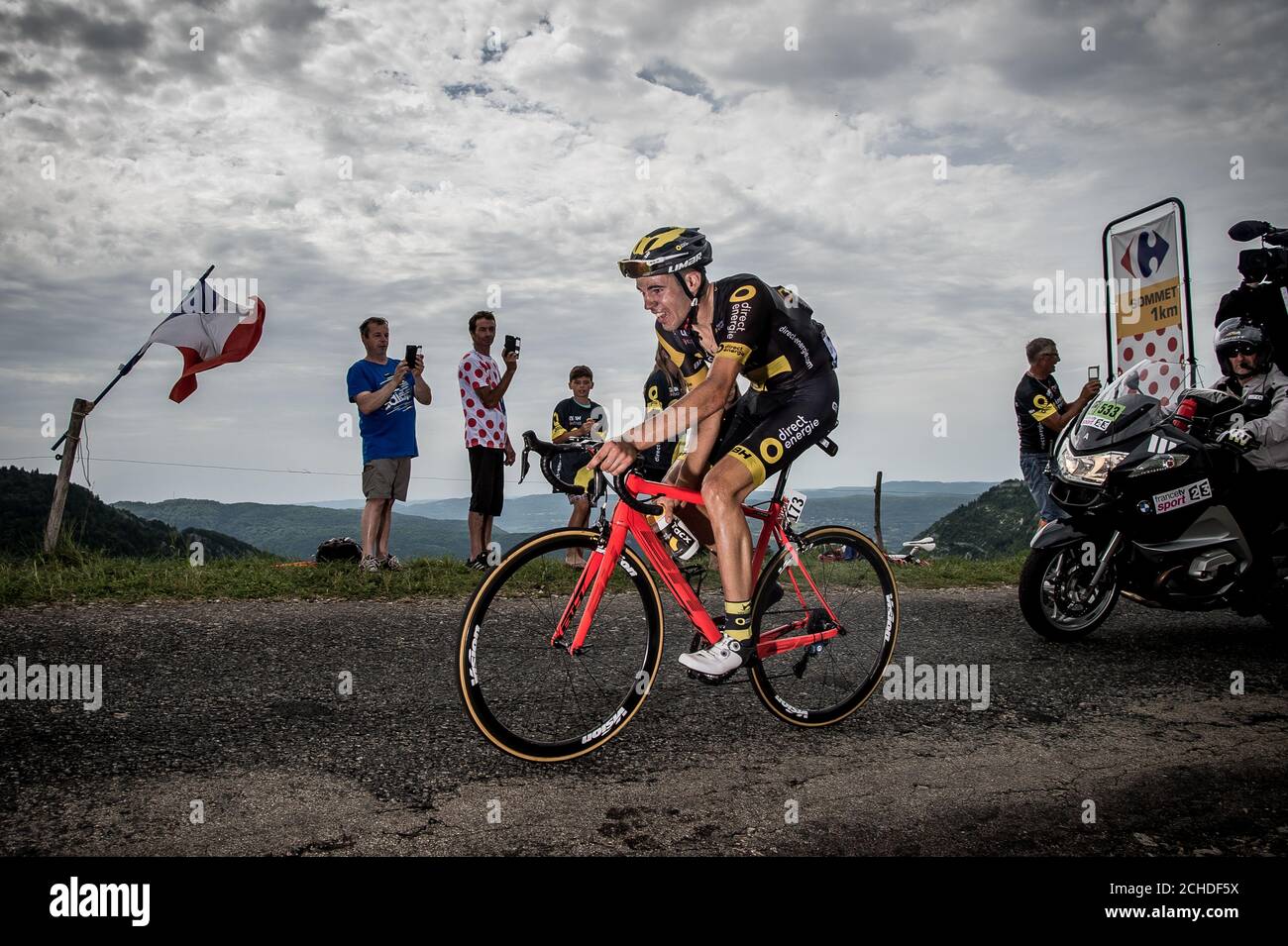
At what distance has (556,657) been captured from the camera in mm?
3744

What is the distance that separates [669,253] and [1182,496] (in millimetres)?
3956

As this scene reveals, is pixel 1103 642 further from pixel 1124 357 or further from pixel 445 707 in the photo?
pixel 1124 357

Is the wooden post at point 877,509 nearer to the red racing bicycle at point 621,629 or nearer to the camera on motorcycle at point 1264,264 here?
the camera on motorcycle at point 1264,264

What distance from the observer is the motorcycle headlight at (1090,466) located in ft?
18.4

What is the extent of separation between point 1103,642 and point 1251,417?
188cm

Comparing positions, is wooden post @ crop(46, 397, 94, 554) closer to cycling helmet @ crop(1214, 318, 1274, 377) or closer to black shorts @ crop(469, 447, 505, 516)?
black shorts @ crop(469, 447, 505, 516)

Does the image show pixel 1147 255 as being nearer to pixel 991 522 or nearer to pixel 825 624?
pixel 825 624

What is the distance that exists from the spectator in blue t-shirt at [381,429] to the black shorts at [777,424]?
180 inches

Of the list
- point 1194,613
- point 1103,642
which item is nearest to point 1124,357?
point 1194,613

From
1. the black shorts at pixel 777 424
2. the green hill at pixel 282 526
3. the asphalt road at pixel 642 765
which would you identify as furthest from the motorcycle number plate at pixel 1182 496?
the green hill at pixel 282 526

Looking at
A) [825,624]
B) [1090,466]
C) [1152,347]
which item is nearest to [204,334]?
[825,624]

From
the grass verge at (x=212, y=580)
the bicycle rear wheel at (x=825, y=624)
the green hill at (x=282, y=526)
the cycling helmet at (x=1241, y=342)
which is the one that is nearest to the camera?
the bicycle rear wheel at (x=825, y=624)

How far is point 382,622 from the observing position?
629cm

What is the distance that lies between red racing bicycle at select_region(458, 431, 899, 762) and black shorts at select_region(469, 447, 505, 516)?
4298mm
